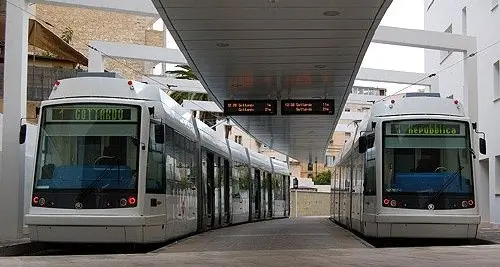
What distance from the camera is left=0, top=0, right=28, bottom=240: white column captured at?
16906 mm

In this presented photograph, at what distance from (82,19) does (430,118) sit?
4488 centimetres

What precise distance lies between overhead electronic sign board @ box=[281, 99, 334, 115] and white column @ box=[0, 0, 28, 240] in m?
10.5

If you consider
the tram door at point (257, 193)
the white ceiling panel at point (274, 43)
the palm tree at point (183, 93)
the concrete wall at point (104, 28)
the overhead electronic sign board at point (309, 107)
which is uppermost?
the concrete wall at point (104, 28)

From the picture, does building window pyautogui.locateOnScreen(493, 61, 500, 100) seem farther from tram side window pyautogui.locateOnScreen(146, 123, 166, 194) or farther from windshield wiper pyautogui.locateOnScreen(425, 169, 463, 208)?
tram side window pyautogui.locateOnScreen(146, 123, 166, 194)

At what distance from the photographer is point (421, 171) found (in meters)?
16.0

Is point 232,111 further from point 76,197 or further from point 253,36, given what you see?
point 76,197

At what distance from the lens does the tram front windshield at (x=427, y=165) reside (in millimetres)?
15820

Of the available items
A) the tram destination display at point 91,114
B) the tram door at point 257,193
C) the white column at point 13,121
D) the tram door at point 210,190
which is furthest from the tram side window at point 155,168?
the tram door at point 257,193

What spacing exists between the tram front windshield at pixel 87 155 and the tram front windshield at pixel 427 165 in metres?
5.62

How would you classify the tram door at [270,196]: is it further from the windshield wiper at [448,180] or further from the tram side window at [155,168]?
the tram side window at [155,168]

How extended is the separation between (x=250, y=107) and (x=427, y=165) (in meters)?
10.7

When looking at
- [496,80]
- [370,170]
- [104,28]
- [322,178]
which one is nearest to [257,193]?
[496,80]

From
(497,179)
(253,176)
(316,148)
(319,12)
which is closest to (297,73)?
(319,12)

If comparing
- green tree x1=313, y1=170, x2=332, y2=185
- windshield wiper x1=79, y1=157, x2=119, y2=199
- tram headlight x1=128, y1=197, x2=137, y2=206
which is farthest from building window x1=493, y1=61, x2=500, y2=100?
green tree x1=313, y1=170, x2=332, y2=185
